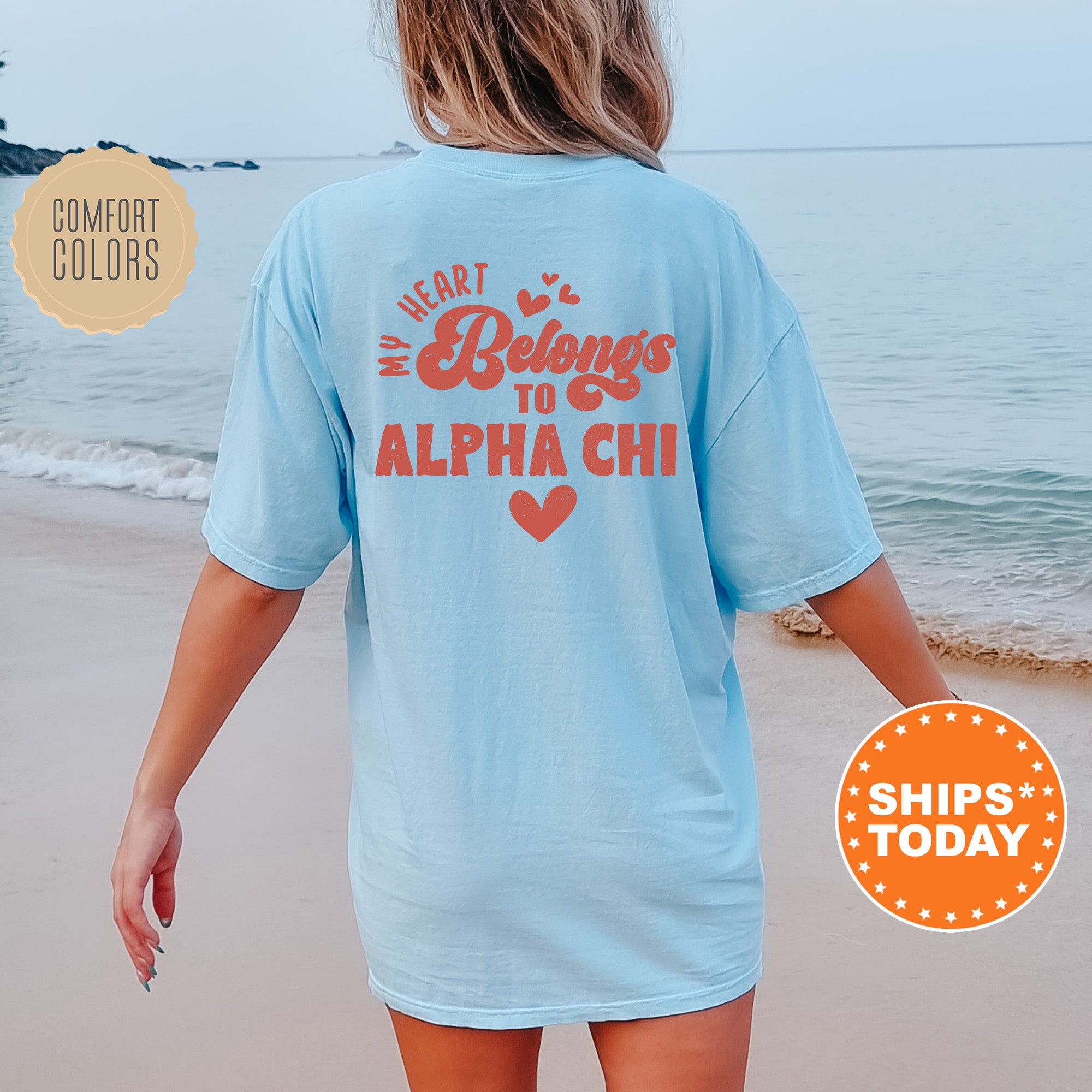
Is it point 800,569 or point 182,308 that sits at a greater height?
point 800,569

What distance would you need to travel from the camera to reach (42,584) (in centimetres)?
352

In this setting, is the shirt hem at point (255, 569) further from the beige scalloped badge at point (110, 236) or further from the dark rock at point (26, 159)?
the dark rock at point (26, 159)

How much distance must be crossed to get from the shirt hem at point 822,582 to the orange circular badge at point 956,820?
21cm

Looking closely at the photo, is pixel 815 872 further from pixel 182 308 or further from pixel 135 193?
pixel 182 308

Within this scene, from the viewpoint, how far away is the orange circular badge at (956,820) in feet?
3.20

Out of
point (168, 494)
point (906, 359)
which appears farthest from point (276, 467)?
point (906, 359)

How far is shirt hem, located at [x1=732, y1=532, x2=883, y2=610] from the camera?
0.77m

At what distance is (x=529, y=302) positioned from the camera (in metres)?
0.70

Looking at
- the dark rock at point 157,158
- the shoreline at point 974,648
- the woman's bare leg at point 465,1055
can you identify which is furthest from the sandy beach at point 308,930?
the dark rock at point 157,158

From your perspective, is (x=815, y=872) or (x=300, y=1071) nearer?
(x=300, y=1071)

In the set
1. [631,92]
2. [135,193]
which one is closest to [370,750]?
[631,92]

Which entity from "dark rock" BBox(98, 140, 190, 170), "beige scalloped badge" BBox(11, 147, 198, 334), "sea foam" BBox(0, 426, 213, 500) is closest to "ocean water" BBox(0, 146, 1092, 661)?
"sea foam" BBox(0, 426, 213, 500)

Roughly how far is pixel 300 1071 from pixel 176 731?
0.97 metres

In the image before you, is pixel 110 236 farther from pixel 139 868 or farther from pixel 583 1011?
pixel 583 1011
